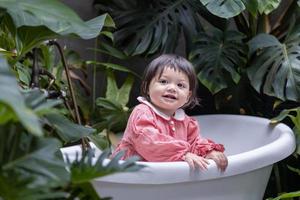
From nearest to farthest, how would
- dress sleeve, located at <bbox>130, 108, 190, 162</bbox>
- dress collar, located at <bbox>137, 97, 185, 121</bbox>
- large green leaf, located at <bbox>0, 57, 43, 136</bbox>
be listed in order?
1. large green leaf, located at <bbox>0, 57, 43, 136</bbox>
2. dress sleeve, located at <bbox>130, 108, 190, 162</bbox>
3. dress collar, located at <bbox>137, 97, 185, 121</bbox>

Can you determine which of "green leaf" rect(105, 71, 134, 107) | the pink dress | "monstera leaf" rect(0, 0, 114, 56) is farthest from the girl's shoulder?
"green leaf" rect(105, 71, 134, 107)

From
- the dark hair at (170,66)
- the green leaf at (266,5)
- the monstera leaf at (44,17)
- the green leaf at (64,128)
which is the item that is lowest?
the dark hair at (170,66)

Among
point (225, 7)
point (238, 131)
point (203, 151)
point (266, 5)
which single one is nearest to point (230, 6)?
point (225, 7)

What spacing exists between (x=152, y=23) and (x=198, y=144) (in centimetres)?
65

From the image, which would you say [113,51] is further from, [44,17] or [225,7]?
[44,17]

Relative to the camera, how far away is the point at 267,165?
128 centimetres

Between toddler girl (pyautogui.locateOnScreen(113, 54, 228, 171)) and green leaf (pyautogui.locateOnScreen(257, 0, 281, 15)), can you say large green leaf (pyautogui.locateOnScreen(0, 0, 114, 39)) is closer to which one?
toddler girl (pyautogui.locateOnScreen(113, 54, 228, 171))

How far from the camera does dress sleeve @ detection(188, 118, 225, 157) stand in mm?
1270

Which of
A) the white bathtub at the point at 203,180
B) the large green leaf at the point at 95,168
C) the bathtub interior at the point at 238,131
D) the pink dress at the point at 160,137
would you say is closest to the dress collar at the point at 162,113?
the pink dress at the point at 160,137

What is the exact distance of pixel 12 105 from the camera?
1.65ft

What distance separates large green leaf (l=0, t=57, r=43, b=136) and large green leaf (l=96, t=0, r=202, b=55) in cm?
124

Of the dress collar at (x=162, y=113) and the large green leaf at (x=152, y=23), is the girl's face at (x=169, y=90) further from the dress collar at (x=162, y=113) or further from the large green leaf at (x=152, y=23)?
the large green leaf at (x=152, y=23)

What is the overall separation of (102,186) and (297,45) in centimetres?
83

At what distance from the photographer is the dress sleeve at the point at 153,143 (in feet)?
3.93
